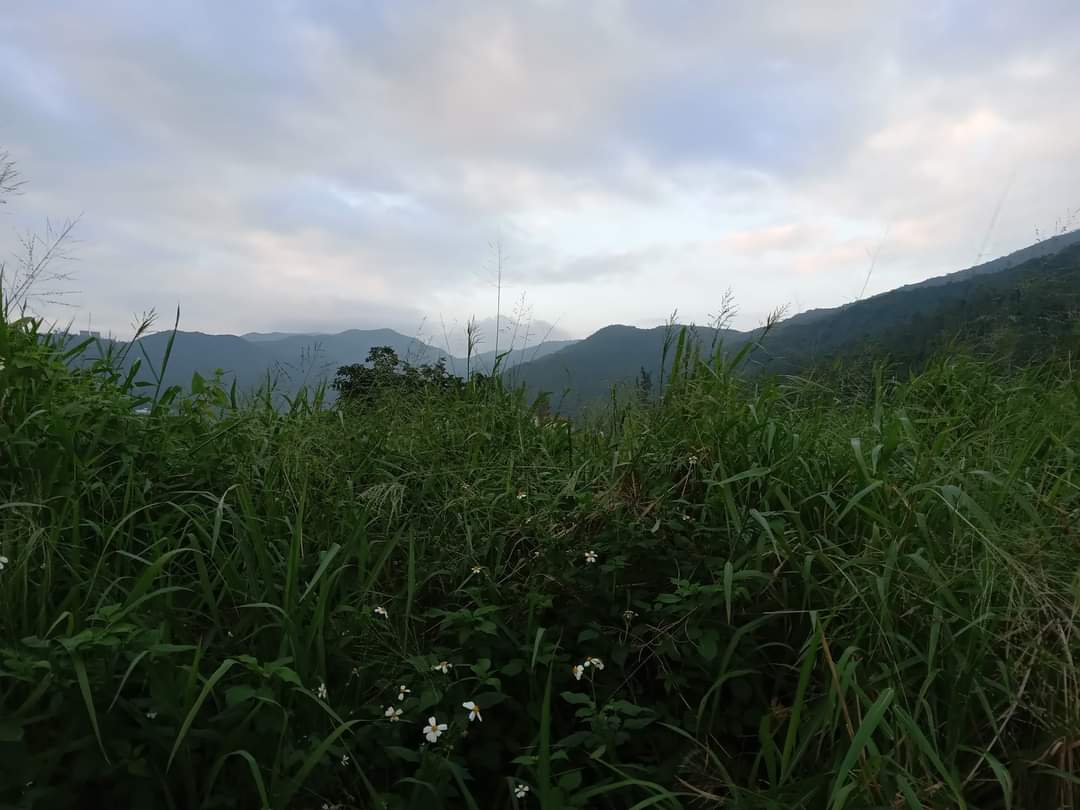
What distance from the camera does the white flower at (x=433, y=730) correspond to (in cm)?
137

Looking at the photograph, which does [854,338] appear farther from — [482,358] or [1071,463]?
[482,358]

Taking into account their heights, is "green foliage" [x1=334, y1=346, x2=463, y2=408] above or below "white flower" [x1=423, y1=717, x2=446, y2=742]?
above

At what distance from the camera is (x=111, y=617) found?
4.45 feet

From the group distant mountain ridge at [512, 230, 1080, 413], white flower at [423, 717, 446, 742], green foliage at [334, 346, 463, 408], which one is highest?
distant mountain ridge at [512, 230, 1080, 413]

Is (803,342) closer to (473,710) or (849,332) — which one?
(849,332)

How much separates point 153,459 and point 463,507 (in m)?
1.17

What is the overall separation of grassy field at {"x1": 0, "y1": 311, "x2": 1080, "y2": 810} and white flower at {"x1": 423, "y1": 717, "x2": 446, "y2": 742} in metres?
0.04

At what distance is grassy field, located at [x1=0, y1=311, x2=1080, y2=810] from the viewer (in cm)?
131

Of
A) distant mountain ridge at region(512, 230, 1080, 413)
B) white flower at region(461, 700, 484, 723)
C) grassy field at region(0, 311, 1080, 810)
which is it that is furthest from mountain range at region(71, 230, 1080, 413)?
white flower at region(461, 700, 484, 723)

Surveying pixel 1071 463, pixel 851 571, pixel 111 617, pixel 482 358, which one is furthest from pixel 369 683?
pixel 1071 463

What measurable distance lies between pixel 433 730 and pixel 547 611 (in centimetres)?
53

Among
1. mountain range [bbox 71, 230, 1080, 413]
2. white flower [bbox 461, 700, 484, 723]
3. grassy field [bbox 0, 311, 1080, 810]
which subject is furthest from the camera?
mountain range [bbox 71, 230, 1080, 413]

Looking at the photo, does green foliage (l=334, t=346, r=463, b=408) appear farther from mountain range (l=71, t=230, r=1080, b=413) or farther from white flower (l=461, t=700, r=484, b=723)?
white flower (l=461, t=700, r=484, b=723)

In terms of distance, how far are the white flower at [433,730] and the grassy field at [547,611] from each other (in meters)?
0.04
